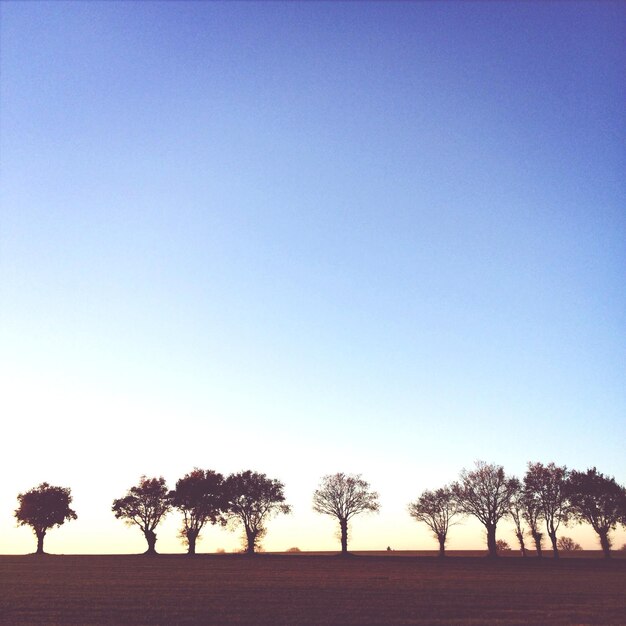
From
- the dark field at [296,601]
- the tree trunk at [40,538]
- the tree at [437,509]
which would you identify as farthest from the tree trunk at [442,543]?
the tree trunk at [40,538]

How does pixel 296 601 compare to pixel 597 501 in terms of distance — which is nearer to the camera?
pixel 296 601

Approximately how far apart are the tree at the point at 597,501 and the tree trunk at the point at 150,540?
84.6m

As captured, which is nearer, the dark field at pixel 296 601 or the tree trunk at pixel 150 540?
the dark field at pixel 296 601

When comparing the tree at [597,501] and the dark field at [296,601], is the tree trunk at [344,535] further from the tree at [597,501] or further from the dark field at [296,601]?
the dark field at [296,601]

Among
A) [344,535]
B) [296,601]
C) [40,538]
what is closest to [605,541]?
[344,535]

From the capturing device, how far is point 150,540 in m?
106

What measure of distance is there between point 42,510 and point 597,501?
377 feet

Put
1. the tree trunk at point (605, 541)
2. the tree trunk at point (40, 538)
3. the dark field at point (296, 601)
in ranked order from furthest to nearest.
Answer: the tree trunk at point (40, 538) → the tree trunk at point (605, 541) → the dark field at point (296, 601)

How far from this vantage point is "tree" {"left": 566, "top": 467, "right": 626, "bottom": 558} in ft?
341

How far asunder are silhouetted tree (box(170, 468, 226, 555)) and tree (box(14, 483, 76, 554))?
2449cm

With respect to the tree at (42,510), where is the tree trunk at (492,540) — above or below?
below

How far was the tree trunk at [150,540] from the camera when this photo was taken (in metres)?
104

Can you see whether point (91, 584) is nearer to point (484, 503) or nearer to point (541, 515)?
point (484, 503)

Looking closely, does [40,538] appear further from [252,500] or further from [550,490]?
[550,490]
